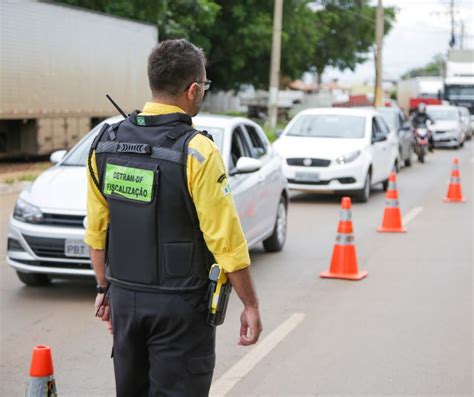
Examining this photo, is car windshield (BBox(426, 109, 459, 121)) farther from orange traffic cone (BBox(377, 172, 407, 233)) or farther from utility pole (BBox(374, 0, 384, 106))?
orange traffic cone (BBox(377, 172, 407, 233))

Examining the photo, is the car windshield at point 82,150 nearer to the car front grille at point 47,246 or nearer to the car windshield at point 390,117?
the car front grille at point 47,246

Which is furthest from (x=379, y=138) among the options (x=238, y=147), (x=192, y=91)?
(x=192, y=91)

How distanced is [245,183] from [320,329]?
2.62 meters

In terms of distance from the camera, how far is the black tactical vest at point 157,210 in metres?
3.58

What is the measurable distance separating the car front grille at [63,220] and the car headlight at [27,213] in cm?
6

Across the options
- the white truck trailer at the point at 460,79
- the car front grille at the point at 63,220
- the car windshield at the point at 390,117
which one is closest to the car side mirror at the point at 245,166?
the car front grille at the point at 63,220

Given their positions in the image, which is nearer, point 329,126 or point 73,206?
point 73,206

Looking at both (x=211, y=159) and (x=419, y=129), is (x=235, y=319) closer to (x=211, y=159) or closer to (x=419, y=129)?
(x=211, y=159)

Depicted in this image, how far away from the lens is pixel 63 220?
27.4 feet

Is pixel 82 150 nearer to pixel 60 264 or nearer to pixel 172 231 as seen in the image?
pixel 60 264

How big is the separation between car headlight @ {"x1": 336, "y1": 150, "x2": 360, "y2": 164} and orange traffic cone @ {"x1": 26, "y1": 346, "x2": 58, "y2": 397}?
13.3m

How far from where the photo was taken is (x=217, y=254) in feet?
11.7

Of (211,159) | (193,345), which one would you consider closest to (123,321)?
(193,345)

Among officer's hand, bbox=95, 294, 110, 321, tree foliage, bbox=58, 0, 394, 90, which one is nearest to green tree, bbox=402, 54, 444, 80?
tree foliage, bbox=58, 0, 394, 90
